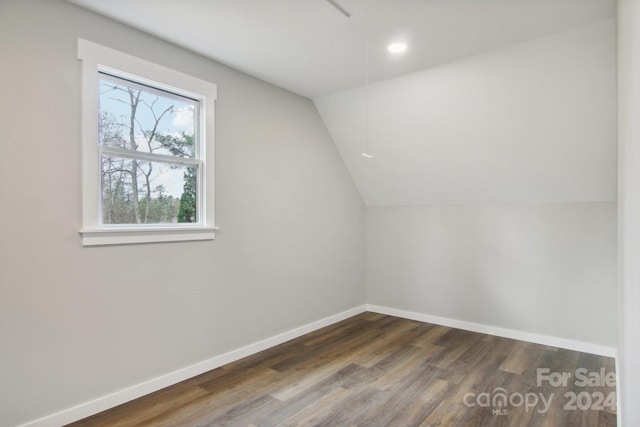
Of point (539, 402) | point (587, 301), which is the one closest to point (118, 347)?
point (539, 402)

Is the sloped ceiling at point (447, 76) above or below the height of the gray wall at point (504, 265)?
above

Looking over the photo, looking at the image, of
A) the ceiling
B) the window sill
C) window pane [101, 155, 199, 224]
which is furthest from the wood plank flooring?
the ceiling

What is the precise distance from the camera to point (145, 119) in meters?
2.75

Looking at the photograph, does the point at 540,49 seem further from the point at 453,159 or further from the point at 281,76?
the point at 281,76

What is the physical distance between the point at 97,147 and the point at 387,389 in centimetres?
276

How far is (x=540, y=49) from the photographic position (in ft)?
9.03

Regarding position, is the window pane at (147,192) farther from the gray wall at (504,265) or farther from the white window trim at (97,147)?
the gray wall at (504,265)

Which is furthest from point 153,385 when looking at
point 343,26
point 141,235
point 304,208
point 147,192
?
point 343,26

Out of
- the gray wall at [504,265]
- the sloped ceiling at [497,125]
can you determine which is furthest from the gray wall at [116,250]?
the gray wall at [504,265]

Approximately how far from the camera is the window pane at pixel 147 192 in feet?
8.36

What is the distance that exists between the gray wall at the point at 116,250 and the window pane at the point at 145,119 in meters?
0.22

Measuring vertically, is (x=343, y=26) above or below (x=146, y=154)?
above

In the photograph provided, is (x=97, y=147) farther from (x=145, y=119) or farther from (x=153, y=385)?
(x=153, y=385)

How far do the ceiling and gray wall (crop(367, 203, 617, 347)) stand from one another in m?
1.90
